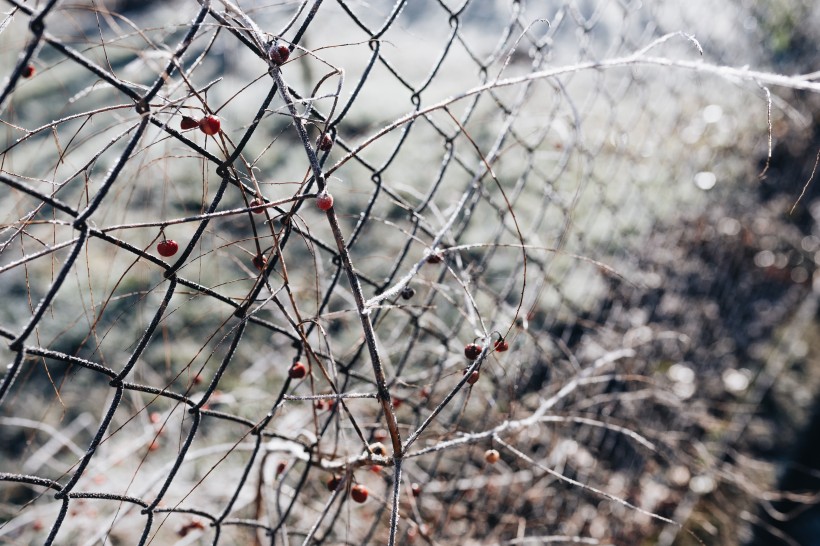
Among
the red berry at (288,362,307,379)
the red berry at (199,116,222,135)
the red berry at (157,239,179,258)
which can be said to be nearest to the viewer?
the red berry at (199,116,222,135)

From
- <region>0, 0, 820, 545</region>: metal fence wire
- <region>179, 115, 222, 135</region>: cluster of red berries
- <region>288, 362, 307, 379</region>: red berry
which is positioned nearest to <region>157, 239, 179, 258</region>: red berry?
<region>0, 0, 820, 545</region>: metal fence wire

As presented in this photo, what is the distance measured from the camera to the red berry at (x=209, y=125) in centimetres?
69

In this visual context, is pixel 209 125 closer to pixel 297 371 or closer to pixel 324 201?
pixel 324 201

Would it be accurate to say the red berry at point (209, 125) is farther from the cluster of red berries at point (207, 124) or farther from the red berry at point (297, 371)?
the red berry at point (297, 371)

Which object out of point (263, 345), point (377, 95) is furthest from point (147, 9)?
point (263, 345)

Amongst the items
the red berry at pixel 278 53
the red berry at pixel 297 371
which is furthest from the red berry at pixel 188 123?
the red berry at pixel 297 371

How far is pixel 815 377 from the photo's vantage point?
230cm

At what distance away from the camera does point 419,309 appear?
5.22 ft

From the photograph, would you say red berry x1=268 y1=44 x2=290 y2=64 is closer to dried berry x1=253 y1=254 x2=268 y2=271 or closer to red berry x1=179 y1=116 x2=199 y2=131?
red berry x1=179 y1=116 x2=199 y2=131

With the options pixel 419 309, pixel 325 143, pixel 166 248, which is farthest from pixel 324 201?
pixel 419 309

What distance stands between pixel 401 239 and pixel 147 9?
4238 millimetres

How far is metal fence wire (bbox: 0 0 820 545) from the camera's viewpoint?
33.4 inches

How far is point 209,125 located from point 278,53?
0.45ft

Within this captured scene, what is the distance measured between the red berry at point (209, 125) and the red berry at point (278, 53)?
0.37 ft
